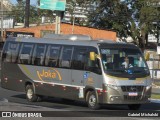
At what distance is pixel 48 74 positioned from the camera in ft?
69.3

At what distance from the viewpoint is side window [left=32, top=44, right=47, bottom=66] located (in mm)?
21547

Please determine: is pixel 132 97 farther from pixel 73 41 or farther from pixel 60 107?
pixel 73 41

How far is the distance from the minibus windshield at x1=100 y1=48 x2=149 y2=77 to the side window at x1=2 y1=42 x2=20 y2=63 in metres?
5.50

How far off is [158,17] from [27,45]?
173 feet

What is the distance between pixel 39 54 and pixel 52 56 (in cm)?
85

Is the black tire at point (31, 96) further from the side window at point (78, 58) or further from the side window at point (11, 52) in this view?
the side window at point (78, 58)

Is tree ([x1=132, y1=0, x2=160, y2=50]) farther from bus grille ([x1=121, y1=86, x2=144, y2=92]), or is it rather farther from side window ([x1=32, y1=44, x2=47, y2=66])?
bus grille ([x1=121, y1=86, x2=144, y2=92])

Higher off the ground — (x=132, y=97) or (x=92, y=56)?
(x=92, y=56)

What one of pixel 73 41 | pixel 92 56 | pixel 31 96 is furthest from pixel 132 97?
pixel 31 96

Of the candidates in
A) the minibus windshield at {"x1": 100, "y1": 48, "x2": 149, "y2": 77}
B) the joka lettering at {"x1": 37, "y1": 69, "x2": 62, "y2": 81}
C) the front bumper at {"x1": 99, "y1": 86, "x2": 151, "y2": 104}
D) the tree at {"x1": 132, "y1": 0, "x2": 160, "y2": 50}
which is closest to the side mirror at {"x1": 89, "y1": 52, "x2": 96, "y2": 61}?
the minibus windshield at {"x1": 100, "y1": 48, "x2": 149, "y2": 77}

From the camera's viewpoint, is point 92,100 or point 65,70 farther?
point 65,70

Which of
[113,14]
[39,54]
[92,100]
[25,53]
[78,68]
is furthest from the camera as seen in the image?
[113,14]

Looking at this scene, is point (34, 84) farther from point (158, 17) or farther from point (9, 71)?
point (158, 17)

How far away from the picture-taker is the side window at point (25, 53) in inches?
874
